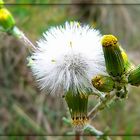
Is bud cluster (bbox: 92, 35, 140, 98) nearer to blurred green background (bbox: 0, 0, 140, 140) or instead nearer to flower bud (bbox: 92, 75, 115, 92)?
flower bud (bbox: 92, 75, 115, 92)

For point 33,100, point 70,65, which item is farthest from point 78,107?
point 33,100

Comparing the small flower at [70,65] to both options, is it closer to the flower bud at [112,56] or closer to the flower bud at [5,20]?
the flower bud at [112,56]

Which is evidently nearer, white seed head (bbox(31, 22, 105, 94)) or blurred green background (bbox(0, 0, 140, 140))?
white seed head (bbox(31, 22, 105, 94))

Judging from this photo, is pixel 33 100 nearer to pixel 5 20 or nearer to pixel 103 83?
pixel 5 20

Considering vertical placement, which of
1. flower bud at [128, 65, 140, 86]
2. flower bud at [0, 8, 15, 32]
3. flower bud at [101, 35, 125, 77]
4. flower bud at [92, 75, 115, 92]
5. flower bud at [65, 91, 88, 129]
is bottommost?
flower bud at [65, 91, 88, 129]

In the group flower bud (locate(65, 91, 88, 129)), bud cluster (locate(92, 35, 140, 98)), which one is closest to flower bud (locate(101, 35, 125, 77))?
bud cluster (locate(92, 35, 140, 98))

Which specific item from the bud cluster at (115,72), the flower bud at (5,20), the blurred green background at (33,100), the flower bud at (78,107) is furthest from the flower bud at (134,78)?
the blurred green background at (33,100)

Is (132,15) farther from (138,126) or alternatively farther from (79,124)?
(79,124)
